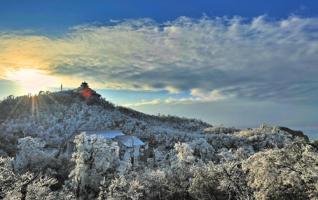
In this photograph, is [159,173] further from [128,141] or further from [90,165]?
[128,141]

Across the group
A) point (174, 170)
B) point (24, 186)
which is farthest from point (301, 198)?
point (174, 170)

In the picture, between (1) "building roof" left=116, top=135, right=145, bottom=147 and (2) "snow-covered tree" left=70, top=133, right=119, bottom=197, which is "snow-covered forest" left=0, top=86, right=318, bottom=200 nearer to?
(2) "snow-covered tree" left=70, top=133, right=119, bottom=197

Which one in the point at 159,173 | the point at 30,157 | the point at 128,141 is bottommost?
the point at 159,173

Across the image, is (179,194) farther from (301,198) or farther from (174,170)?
(301,198)

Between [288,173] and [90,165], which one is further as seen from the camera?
[90,165]

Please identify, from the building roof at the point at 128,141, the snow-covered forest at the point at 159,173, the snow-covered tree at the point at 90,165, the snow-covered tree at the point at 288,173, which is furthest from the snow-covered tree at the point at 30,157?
the snow-covered tree at the point at 288,173

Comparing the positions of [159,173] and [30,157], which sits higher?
[30,157]

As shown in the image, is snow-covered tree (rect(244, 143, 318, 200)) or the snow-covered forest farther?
the snow-covered forest

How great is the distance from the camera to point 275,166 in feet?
136

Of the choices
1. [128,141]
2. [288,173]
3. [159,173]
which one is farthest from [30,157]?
[288,173]

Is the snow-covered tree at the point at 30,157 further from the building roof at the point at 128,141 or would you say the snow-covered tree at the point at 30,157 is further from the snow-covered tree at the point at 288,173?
the snow-covered tree at the point at 288,173

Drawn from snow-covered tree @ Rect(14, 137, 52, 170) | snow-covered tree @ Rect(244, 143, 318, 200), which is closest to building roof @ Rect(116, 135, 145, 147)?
snow-covered tree @ Rect(14, 137, 52, 170)

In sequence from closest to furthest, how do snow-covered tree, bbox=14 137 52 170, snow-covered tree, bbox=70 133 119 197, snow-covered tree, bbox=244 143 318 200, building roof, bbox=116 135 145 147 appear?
snow-covered tree, bbox=244 143 318 200 < snow-covered tree, bbox=70 133 119 197 < snow-covered tree, bbox=14 137 52 170 < building roof, bbox=116 135 145 147

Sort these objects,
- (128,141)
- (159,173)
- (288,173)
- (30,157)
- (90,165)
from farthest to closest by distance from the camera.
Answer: (128,141) < (30,157) < (90,165) < (159,173) < (288,173)
